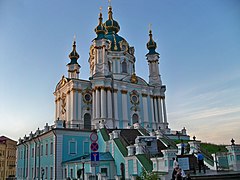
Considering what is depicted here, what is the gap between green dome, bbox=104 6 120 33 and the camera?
5272cm

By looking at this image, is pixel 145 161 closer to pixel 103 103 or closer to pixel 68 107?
pixel 103 103

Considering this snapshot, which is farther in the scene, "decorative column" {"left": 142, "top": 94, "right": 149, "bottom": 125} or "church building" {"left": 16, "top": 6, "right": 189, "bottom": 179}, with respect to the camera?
"decorative column" {"left": 142, "top": 94, "right": 149, "bottom": 125}

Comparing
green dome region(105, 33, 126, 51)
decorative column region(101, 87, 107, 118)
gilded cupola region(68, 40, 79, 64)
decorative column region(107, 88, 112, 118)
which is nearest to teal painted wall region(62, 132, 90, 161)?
decorative column region(101, 87, 107, 118)

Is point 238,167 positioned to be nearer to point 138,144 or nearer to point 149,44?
point 138,144

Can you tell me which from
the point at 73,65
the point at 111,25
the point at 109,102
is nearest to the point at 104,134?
the point at 109,102

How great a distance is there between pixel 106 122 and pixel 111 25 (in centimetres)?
2150

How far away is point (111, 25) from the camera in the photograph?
2078 inches

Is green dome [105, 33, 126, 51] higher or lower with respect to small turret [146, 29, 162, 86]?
higher

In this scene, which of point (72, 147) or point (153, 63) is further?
point (153, 63)

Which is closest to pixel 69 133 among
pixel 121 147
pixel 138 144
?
pixel 121 147

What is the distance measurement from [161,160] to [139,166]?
258 centimetres

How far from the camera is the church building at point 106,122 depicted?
24312 millimetres

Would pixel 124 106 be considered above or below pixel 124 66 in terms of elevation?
below

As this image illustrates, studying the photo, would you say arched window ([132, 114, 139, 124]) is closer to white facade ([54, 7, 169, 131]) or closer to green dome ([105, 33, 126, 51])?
white facade ([54, 7, 169, 131])
